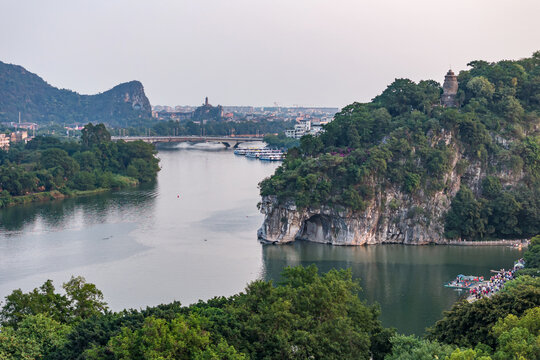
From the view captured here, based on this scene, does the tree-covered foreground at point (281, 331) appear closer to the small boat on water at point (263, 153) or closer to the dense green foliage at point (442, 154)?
the dense green foliage at point (442, 154)

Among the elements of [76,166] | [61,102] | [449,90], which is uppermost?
[61,102]

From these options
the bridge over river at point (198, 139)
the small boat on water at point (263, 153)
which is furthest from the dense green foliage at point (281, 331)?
the bridge over river at point (198, 139)

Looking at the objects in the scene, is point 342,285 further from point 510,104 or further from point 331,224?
point 510,104

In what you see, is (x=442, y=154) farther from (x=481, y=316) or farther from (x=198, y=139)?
(x=198, y=139)

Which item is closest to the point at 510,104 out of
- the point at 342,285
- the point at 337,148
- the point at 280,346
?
the point at 337,148

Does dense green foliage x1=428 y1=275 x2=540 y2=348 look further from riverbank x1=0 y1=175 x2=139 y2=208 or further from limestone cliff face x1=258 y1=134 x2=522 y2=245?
riverbank x1=0 y1=175 x2=139 y2=208

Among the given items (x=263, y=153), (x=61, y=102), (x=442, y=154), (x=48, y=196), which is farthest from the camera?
(x=61, y=102)

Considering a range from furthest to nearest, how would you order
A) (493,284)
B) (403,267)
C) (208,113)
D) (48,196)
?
(208,113), (48,196), (403,267), (493,284)

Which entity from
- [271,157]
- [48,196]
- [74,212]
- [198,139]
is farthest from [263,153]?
[74,212]
